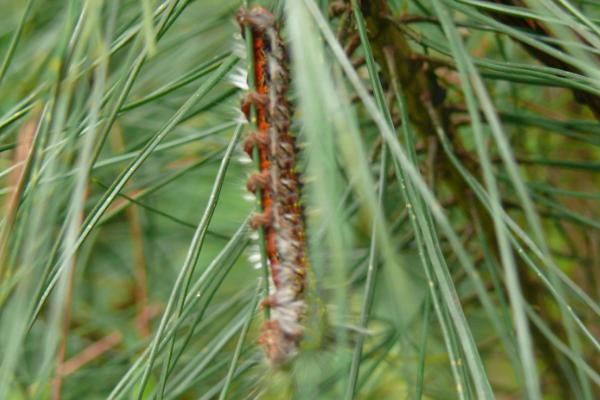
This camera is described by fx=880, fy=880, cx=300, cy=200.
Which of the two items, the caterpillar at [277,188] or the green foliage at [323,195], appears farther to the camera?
the caterpillar at [277,188]

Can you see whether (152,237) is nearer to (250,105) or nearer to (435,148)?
(435,148)

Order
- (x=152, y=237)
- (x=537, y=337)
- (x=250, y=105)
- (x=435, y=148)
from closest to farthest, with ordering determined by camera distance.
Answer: (x=250, y=105)
(x=435, y=148)
(x=537, y=337)
(x=152, y=237)

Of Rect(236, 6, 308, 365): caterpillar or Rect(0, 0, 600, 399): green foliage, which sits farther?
Rect(236, 6, 308, 365): caterpillar

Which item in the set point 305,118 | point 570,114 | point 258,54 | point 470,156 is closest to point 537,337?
point 470,156
